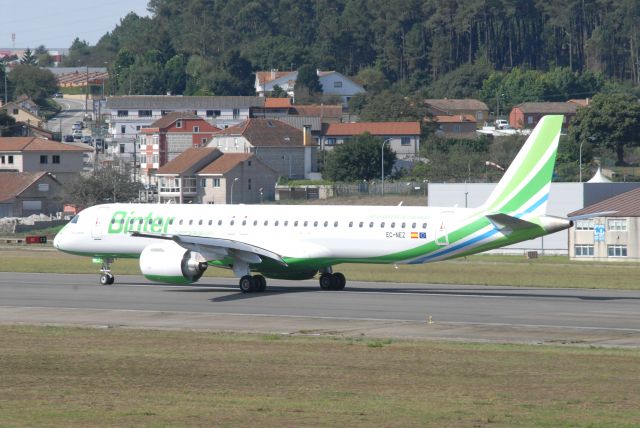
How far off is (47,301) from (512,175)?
1679cm

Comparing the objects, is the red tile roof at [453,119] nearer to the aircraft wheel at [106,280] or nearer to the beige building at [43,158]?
the beige building at [43,158]

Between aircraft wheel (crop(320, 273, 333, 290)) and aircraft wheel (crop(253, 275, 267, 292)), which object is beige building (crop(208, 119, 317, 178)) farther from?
aircraft wheel (crop(253, 275, 267, 292))

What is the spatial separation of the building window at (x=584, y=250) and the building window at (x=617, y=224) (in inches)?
73.2

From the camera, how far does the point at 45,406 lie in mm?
21281

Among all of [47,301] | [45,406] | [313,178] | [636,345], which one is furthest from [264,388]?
[313,178]

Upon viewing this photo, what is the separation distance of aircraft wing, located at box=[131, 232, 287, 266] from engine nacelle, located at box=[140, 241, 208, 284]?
14.4 inches

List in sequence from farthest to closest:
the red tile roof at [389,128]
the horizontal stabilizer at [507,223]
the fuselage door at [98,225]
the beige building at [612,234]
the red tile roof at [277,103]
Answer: the red tile roof at [277,103]
the red tile roof at [389,128]
the beige building at [612,234]
the fuselage door at [98,225]
the horizontal stabilizer at [507,223]

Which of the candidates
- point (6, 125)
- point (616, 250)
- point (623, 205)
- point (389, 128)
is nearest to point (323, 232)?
point (616, 250)

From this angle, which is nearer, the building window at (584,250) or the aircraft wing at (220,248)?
the aircraft wing at (220,248)

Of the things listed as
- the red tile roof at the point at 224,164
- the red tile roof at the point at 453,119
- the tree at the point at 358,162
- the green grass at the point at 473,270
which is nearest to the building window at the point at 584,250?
the green grass at the point at 473,270

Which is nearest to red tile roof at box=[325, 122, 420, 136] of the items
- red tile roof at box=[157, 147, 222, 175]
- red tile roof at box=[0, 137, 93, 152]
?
red tile roof at box=[157, 147, 222, 175]

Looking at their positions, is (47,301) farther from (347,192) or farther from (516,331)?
(347,192)

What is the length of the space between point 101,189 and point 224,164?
1444cm

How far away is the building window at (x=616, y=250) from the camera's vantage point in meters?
80.6
